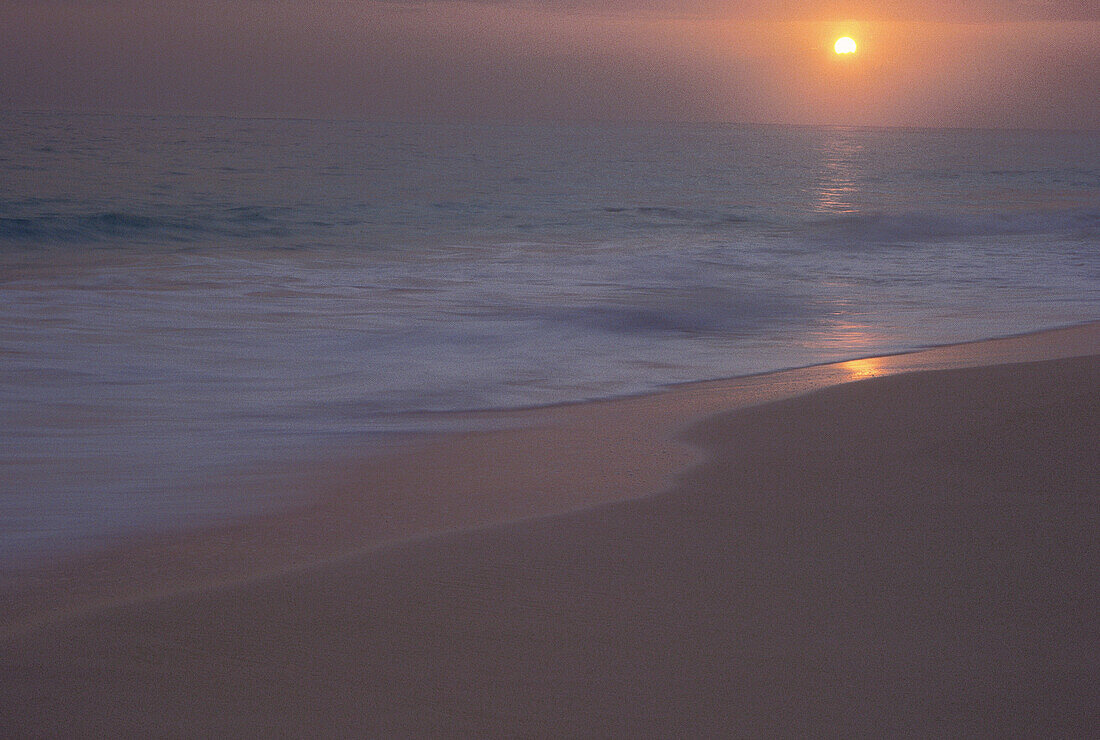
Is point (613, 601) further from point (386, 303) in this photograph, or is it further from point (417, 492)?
point (386, 303)

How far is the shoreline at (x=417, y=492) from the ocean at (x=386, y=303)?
18cm

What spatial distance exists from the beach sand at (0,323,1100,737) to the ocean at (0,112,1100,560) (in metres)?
0.57

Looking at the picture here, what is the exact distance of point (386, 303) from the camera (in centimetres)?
854

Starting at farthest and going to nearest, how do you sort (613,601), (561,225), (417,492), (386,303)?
(561,225), (386,303), (417,492), (613,601)

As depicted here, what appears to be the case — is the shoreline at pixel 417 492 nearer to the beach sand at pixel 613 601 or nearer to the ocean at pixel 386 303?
the beach sand at pixel 613 601

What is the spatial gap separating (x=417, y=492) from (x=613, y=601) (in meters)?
1.10

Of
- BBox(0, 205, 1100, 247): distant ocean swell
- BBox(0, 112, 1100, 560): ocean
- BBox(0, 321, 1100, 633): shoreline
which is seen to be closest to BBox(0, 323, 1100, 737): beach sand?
BBox(0, 321, 1100, 633): shoreline

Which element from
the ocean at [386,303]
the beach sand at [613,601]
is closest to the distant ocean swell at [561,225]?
the ocean at [386,303]

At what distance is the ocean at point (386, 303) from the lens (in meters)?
3.95

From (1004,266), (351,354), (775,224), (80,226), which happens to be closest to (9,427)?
(351,354)

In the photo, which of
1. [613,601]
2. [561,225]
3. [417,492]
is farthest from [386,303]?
[561,225]

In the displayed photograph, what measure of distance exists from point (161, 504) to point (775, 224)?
17.9 meters

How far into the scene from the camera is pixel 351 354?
5.96 metres

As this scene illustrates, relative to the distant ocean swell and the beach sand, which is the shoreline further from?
the distant ocean swell
